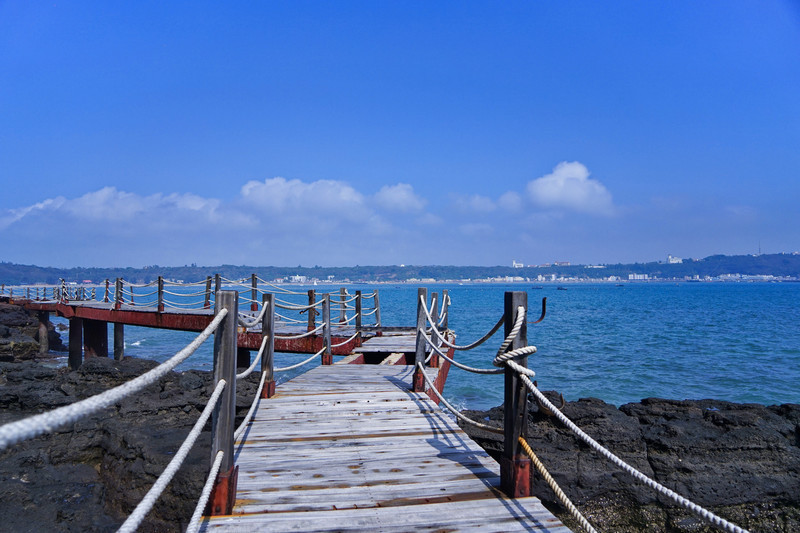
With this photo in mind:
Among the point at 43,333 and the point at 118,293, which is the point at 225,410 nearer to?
the point at 118,293

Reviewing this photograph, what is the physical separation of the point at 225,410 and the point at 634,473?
2384mm

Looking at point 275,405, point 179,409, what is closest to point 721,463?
point 275,405

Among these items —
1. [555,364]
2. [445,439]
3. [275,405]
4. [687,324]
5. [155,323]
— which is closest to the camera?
[445,439]

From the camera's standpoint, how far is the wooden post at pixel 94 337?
21.0m

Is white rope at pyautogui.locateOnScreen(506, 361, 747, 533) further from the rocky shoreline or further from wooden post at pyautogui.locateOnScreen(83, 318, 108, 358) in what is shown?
wooden post at pyautogui.locateOnScreen(83, 318, 108, 358)

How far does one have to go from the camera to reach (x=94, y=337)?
21.3 metres

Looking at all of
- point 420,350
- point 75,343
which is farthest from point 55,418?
point 75,343

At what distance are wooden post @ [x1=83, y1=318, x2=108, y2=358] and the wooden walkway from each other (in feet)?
63.4

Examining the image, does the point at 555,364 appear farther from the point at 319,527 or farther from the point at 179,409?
the point at 319,527

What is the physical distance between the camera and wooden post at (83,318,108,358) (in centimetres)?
2105

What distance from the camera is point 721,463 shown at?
22.2 feet

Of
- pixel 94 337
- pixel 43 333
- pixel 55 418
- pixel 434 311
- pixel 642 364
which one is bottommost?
pixel 642 364

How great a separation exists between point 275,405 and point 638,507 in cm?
490

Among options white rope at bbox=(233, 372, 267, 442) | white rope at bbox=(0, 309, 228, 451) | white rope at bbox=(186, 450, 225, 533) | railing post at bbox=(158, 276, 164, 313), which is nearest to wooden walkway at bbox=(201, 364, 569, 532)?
white rope at bbox=(233, 372, 267, 442)
